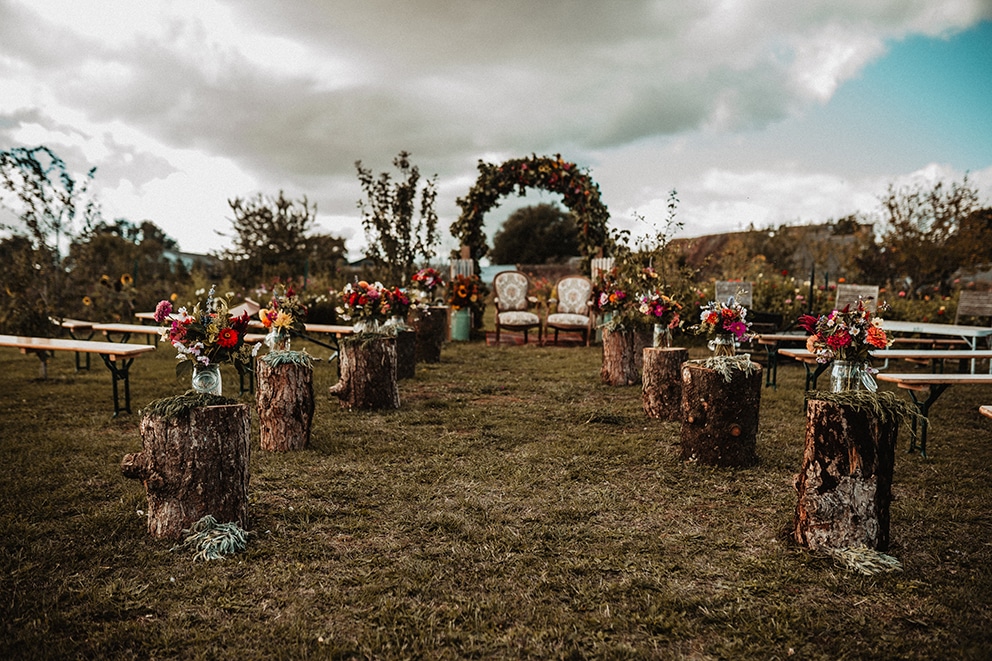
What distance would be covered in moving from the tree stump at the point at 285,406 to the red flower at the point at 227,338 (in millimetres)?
1344

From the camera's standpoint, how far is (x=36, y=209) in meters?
9.23

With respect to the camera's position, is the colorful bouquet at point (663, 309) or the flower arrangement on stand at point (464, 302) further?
the flower arrangement on stand at point (464, 302)

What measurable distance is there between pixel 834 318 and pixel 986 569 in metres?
1.31

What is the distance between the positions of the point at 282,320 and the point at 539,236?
2994 cm

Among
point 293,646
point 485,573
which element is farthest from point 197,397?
point 485,573

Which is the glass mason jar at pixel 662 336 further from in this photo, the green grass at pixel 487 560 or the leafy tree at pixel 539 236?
the leafy tree at pixel 539 236

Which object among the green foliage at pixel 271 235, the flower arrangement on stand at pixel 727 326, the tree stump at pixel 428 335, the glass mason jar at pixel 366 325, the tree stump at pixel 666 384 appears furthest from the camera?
the green foliage at pixel 271 235

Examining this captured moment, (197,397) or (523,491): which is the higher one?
(197,397)

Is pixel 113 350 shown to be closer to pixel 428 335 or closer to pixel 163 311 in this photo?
pixel 163 311

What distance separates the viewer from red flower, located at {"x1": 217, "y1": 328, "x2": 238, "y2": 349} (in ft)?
10.6

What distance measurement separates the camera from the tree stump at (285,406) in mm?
4551

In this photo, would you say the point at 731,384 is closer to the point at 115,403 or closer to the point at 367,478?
the point at 367,478

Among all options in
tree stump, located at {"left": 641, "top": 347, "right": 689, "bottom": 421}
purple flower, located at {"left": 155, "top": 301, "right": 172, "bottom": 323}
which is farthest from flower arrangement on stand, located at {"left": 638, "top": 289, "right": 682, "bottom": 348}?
purple flower, located at {"left": 155, "top": 301, "right": 172, "bottom": 323}

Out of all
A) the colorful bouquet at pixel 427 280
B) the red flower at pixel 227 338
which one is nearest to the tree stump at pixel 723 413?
the red flower at pixel 227 338
